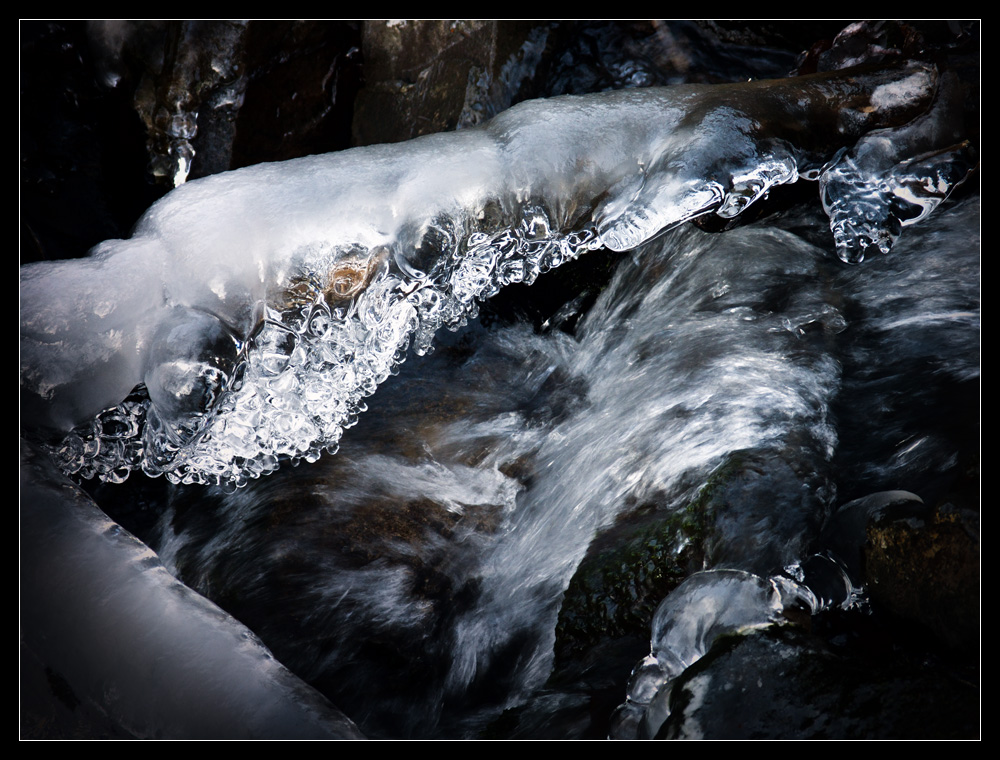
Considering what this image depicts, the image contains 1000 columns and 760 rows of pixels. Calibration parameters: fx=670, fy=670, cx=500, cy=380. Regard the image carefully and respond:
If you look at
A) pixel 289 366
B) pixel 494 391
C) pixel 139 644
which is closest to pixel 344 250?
pixel 289 366

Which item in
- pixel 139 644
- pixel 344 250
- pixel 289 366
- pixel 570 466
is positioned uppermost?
pixel 344 250

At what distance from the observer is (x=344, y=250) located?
2.53 metres

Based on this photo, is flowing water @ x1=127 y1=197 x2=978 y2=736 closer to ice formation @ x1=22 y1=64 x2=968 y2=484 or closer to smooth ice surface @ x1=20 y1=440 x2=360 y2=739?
ice formation @ x1=22 y1=64 x2=968 y2=484

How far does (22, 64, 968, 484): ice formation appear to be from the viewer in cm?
229

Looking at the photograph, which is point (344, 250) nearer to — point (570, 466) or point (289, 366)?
point (289, 366)

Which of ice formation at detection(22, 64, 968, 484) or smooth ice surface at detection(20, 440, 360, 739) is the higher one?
ice formation at detection(22, 64, 968, 484)

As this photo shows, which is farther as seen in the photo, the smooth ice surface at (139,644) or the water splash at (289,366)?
the water splash at (289,366)

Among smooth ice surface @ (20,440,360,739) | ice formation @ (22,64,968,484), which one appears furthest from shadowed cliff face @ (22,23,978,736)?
smooth ice surface @ (20,440,360,739)

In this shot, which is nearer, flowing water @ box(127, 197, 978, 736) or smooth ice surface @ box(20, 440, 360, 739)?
smooth ice surface @ box(20, 440, 360, 739)

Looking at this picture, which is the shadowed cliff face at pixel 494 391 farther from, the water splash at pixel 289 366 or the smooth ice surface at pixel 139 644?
the smooth ice surface at pixel 139 644

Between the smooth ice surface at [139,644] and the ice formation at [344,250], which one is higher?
the ice formation at [344,250]

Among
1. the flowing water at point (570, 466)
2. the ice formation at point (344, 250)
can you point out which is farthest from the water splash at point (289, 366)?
the flowing water at point (570, 466)

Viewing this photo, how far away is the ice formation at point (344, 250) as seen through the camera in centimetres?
229

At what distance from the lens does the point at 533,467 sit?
9.68 feet
